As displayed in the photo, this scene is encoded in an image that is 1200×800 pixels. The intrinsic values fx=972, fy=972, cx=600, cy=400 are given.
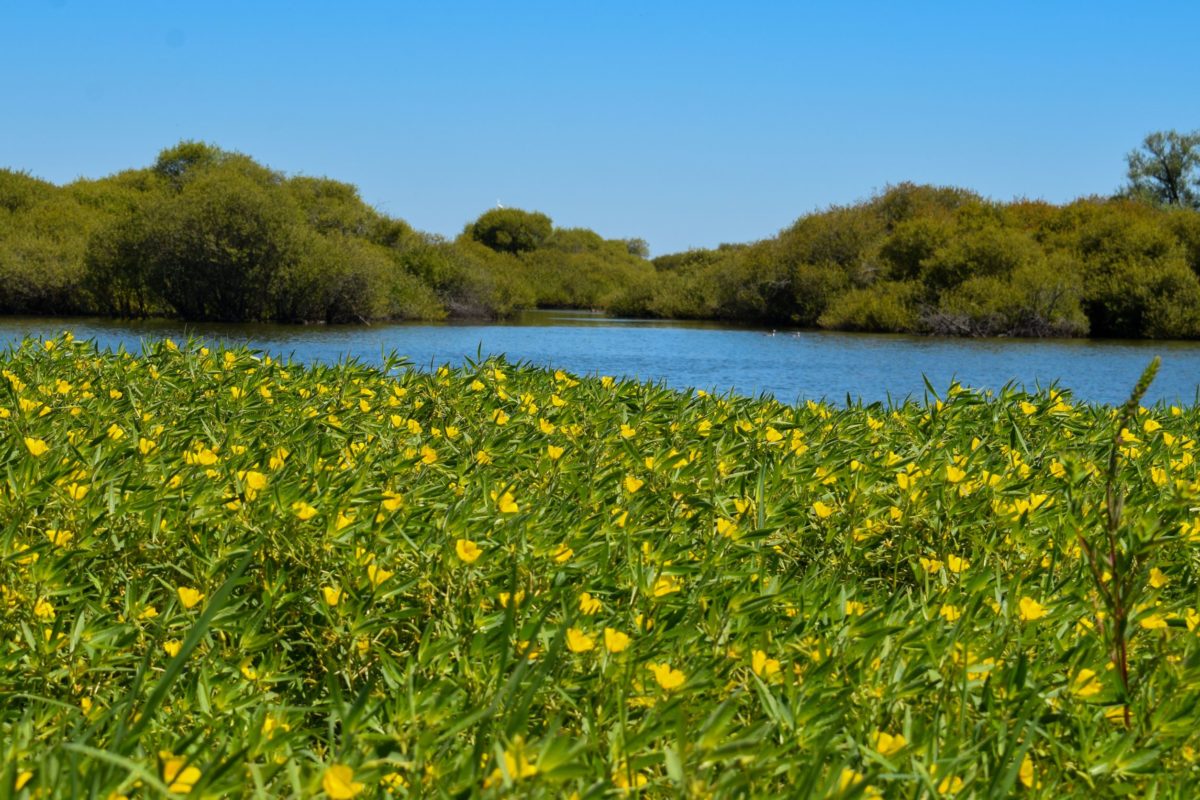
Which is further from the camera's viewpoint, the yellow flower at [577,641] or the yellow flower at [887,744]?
the yellow flower at [577,641]

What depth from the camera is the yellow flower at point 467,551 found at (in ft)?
7.38

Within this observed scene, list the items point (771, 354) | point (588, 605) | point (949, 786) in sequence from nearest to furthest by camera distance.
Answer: point (949, 786), point (588, 605), point (771, 354)

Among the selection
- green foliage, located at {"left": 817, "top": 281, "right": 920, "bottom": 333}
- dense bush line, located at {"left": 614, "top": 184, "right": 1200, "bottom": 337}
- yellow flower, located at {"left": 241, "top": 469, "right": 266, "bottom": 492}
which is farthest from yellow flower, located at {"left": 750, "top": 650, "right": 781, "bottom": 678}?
green foliage, located at {"left": 817, "top": 281, "right": 920, "bottom": 333}

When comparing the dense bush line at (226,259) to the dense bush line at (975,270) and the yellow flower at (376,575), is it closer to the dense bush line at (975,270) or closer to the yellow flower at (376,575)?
the dense bush line at (975,270)

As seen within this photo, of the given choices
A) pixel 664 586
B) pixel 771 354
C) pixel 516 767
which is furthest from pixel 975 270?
pixel 516 767

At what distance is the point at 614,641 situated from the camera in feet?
6.07

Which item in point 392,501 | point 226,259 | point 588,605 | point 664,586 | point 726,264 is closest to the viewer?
point 588,605

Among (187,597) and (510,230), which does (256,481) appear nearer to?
(187,597)

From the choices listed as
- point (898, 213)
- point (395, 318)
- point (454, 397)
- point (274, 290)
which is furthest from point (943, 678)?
point (898, 213)

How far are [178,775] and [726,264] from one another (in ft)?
186

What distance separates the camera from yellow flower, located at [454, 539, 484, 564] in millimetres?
2250

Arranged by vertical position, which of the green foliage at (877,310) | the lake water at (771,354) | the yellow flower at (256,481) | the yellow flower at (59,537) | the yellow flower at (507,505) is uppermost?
the green foliage at (877,310)

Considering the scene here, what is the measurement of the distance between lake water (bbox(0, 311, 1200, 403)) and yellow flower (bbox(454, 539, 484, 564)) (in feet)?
45.8

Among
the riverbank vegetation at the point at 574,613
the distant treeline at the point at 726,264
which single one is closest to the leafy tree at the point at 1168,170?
the distant treeline at the point at 726,264
